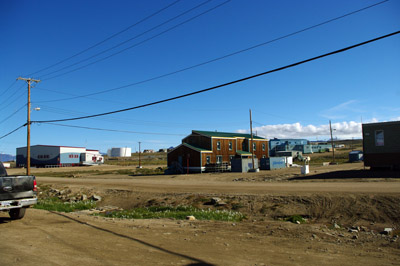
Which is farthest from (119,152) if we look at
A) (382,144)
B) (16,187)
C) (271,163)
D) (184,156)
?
(16,187)

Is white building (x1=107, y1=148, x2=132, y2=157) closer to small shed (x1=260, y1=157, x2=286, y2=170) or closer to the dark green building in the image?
small shed (x1=260, y1=157, x2=286, y2=170)

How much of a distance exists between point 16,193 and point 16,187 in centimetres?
23

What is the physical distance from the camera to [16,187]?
1138 centimetres

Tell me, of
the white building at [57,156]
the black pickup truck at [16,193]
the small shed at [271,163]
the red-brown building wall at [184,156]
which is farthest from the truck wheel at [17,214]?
the white building at [57,156]

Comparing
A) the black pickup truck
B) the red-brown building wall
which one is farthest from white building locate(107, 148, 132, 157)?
the black pickup truck

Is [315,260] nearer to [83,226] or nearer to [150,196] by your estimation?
[83,226]

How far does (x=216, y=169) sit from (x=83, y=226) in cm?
3790

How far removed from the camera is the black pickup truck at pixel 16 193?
35.9 feet

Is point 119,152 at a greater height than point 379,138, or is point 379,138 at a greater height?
point 119,152

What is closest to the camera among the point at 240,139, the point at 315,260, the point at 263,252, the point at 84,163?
the point at 315,260

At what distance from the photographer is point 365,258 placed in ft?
24.0

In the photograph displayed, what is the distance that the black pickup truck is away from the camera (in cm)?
1094

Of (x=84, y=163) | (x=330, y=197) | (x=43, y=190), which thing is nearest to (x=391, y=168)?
(x=330, y=197)

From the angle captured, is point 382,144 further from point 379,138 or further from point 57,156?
point 57,156
